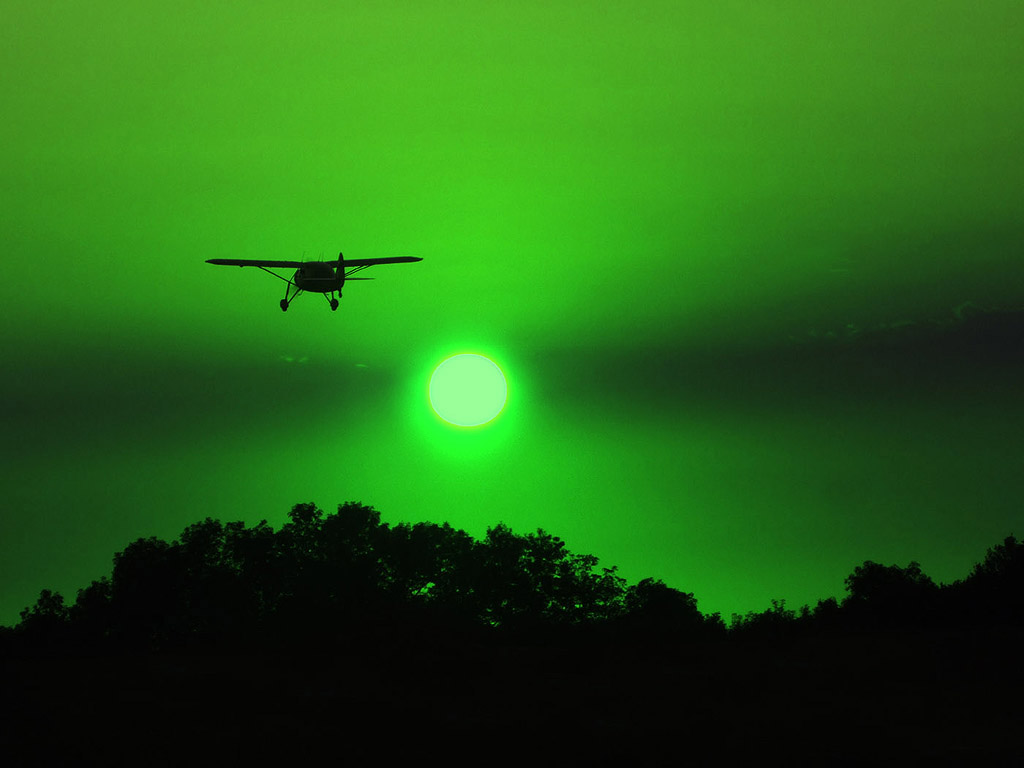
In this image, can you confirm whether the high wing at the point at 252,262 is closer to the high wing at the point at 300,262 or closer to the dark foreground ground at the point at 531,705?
the high wing at the point at 300,262

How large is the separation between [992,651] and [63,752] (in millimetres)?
24350

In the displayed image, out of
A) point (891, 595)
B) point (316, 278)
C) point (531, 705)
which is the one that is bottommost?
point (531, 705)

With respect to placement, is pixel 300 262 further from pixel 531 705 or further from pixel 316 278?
pixel 531 705

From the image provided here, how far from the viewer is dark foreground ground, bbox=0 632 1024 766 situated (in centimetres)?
2869

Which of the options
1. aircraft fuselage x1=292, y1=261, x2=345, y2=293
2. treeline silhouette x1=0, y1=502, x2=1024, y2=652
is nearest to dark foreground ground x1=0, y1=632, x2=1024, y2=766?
aircraft fuselage x1=292, y1=261, x2=345, y2=293

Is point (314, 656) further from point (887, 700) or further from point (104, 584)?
point (104, 584)

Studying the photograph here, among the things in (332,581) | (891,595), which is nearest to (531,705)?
(891,595)

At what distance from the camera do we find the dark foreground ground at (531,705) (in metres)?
28.7

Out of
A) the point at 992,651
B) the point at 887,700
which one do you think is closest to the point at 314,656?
the point at 887,700

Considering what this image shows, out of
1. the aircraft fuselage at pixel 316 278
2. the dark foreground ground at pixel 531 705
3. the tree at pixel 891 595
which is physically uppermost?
the aircraft fuselage at pixel 316 278

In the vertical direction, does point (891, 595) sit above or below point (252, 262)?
below

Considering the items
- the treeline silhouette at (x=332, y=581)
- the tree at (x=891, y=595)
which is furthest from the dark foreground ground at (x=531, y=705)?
the treeline silhouette at (x=332, y=581)

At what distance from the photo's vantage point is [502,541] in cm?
12506

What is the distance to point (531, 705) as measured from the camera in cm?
3134
